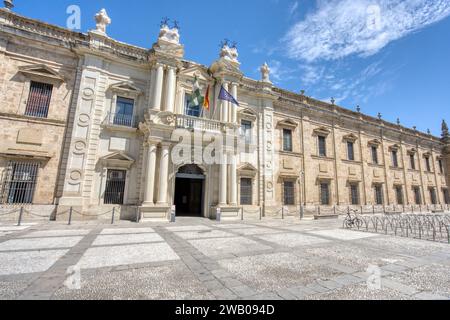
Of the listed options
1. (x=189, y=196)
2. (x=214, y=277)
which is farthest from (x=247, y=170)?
(x=214, y=277)

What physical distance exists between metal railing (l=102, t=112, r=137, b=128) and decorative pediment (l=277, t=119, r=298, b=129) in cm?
1193

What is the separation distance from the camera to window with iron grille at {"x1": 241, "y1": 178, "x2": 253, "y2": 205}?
1683 cm

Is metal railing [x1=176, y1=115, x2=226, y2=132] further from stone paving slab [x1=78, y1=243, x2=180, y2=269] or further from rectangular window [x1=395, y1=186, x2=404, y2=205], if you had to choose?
rectangular window [x1=395, y1=186, x2=404, y2=205]

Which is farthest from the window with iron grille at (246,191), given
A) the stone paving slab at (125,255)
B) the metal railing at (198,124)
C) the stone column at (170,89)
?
the stone paving slab at (125,255)

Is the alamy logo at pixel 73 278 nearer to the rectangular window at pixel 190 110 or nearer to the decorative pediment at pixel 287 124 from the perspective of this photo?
the rectangular window at pixel 190 110

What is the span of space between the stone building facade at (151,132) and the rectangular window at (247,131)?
3.9 inches

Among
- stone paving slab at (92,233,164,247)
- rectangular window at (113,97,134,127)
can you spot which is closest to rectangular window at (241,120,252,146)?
rectangular window at (113,97,134,127)

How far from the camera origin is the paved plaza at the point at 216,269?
344 cm

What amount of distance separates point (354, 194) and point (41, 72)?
2713 cm

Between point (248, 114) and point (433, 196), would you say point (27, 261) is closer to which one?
point (248, 114)

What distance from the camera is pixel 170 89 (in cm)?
1440

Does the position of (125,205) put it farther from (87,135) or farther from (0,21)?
(0,21)
